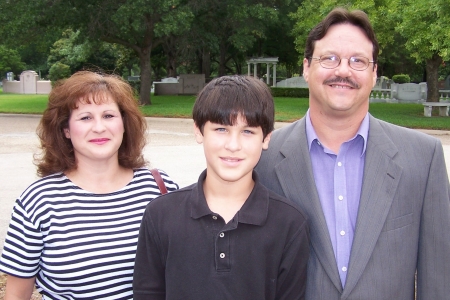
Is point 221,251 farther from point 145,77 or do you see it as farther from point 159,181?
point 145,77

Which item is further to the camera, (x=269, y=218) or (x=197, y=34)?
(x=197, y=34)

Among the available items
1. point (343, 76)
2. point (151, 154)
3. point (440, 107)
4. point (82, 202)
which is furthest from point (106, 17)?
point (343, 76)

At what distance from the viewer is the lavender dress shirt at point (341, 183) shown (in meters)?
2.27

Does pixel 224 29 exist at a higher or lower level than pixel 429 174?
higher

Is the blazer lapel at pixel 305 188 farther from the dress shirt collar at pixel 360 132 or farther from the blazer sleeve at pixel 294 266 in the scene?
the blazer sleeve at pixel 294 266

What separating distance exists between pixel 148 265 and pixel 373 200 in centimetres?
97

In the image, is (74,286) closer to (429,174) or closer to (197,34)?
(429,174)

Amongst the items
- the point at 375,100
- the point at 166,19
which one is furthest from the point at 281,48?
the point at 166,19

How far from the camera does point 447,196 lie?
2.29 meters

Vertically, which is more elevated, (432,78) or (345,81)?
(432,78)

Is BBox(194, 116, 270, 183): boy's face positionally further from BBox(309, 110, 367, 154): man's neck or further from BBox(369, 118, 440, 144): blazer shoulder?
BBox(369, 118, 440, 144): blazer shoulder

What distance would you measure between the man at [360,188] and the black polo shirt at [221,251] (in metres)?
0.21

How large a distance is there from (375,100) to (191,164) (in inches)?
871

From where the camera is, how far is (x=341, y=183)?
2.29m
